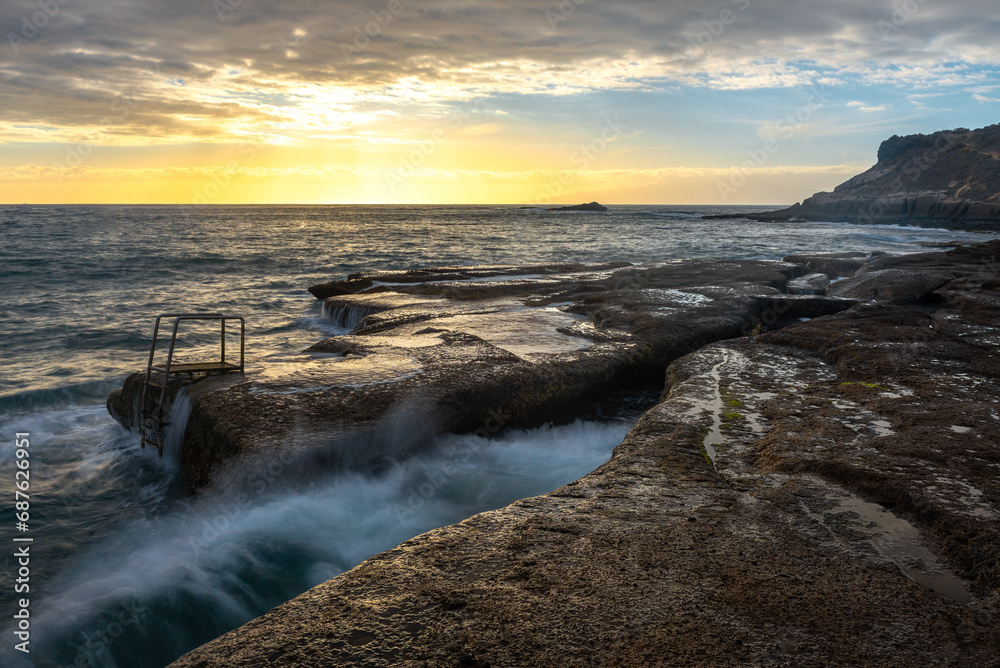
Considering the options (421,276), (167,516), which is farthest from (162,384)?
(421,276)

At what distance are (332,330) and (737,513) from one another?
14706 mm

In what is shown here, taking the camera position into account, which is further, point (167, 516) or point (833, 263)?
point (833, 263)

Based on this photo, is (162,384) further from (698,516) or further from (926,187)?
(926,187)

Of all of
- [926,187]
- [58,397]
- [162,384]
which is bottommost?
[58,397]

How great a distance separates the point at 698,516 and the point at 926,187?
413 feet

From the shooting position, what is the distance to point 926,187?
102 m

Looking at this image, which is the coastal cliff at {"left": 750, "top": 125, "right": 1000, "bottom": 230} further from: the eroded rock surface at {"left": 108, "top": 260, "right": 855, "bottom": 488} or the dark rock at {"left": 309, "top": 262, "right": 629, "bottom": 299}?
the eroded rock surface at {"left": 108, "top": 260, "right": 855, "bottom": 488}

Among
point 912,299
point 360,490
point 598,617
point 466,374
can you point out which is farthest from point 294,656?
point 912,299

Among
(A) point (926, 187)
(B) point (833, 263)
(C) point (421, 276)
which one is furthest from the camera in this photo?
(A) point (926, 187)

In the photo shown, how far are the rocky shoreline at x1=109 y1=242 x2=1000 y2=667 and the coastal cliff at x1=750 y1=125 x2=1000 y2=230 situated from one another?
2831 inches

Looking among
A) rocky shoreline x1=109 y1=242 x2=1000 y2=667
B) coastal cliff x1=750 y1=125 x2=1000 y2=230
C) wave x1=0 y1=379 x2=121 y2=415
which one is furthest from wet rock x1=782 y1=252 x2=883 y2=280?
coastal cliff x1=750 y1=125 x2=1000 y2=230

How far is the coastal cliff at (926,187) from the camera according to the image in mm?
78625

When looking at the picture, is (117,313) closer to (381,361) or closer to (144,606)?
(381,361)

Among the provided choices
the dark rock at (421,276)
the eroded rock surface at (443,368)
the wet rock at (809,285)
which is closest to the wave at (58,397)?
the eroded rock surface at (443,368)
